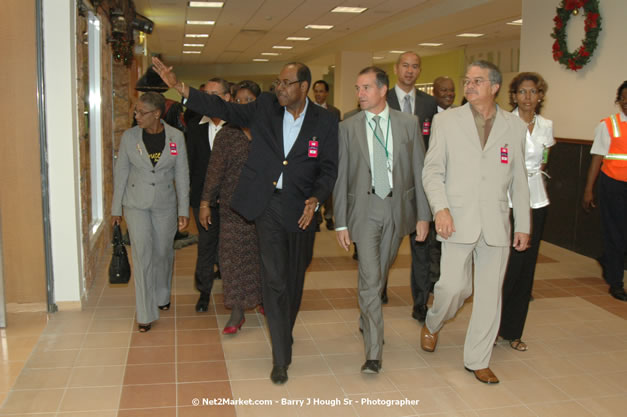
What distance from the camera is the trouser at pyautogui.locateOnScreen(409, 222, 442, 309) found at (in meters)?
4.70

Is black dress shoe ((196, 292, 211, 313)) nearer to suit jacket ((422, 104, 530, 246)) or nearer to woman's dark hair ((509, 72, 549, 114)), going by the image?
suit jacket ((422, 104, 530, 246))

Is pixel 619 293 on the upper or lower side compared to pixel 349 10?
lower

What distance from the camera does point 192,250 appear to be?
24.0ft

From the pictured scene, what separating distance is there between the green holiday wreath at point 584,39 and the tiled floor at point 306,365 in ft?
10.3

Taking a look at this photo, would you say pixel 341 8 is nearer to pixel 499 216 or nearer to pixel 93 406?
pixel 499 216

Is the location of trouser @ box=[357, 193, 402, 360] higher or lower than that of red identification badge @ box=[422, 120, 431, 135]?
lower

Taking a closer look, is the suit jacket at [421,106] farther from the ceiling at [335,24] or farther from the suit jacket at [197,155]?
the ceiling at [335,24]

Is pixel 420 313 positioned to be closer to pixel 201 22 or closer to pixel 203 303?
pixel 203 303

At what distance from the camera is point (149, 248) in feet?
14.6

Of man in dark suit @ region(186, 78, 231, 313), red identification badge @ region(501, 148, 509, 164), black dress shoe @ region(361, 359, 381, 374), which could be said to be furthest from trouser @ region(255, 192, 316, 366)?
man in dark suit @ region(186, 78, 231, 313)

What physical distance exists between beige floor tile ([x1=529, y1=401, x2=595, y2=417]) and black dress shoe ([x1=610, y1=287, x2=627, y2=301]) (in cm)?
238

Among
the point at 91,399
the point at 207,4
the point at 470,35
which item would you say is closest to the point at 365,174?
the point at 91,399

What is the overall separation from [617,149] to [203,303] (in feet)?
13.0

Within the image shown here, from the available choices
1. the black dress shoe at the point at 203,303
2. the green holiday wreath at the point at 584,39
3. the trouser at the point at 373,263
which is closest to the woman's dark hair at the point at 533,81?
the trouser at the point at 373,263
